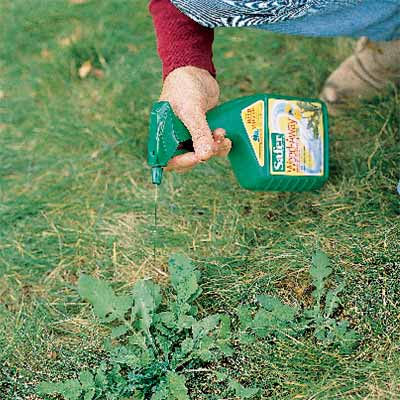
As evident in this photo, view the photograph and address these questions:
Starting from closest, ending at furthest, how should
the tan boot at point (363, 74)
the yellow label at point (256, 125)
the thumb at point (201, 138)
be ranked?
the thumb at point (201, 138) → the yellow label at point (256, 125) → the tan boot at point (363, 74)

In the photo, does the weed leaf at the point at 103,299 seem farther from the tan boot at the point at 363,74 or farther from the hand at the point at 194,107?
the tan boot at the point at 363,74

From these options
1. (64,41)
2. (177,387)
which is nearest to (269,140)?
(177,387)

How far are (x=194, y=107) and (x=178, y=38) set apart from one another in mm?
156

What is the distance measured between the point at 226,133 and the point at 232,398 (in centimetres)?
60

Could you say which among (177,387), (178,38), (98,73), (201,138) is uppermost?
(178,38)

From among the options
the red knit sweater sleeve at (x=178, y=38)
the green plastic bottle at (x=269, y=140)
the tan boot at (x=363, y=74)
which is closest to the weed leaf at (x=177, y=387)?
the green plastic bottle at (x=269, y=140)

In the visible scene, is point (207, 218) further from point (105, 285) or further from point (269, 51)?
point (269, 51)

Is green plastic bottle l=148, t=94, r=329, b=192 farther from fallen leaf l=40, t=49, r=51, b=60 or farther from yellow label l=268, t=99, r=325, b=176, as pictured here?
fallen leaf l=40, t=49, r=51, b=60

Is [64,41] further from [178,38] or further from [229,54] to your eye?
[178,38]

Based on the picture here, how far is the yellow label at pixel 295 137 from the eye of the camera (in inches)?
60.5

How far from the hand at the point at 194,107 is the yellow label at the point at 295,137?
155 mm

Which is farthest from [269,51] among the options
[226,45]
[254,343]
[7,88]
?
Answer: [254,343]

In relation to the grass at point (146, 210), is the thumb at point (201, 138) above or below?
above

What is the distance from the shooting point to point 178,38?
1.38m
